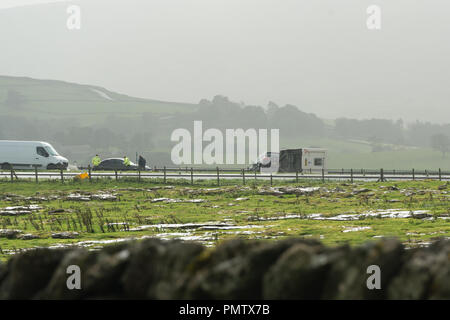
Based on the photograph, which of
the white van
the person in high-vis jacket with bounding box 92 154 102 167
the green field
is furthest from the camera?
the white van

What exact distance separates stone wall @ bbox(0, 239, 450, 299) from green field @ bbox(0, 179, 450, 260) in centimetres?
1335

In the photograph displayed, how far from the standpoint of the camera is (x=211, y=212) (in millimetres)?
34031

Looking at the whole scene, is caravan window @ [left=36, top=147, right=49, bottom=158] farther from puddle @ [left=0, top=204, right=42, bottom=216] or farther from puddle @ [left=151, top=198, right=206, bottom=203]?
puddle @ [left=0, top=204, right=42, bottom=216]

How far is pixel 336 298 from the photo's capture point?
222 inches

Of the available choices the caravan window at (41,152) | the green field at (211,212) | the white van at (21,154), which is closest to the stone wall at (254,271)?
the green field at (211,212)

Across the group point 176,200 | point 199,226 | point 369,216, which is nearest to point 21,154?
point 176,200

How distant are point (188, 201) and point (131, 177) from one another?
54.6 feet

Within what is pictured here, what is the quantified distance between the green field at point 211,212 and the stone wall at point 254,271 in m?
13.4

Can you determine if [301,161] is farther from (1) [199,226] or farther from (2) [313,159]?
(1) [199,226]

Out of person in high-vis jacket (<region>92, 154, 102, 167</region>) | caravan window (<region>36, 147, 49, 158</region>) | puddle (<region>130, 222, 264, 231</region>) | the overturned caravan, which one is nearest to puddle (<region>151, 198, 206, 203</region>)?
puddle (<region>130, 222, 264, 231</region>)

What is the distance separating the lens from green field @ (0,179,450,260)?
22606 mm

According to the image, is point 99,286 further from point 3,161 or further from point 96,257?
point 3,161

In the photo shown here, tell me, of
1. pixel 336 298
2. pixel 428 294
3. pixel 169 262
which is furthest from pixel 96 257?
pixel 428 294
